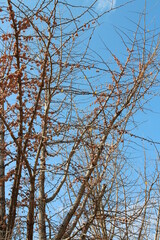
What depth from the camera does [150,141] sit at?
10.6 ft

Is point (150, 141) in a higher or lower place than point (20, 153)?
higher

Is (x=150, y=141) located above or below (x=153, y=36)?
below

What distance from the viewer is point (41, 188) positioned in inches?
148

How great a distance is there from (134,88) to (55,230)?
5.98 feet

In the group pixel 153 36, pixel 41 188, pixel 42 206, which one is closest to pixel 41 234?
pixel 42 206

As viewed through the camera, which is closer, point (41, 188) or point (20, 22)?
point (20, 22)

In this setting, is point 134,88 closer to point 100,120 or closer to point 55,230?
point 100,120

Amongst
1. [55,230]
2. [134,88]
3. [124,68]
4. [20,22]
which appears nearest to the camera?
[20,22]

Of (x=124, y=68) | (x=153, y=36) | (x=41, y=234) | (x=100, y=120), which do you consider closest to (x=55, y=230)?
(x=41, y=234)

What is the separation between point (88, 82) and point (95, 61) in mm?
420

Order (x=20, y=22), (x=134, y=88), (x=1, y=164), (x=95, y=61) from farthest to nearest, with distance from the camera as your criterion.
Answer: (x=1, y=164) < (x=134, y=88) < (x=95, y=61) < (x=20, y=22)

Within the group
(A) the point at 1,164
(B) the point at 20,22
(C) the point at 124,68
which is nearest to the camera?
(B) the point at 20,22

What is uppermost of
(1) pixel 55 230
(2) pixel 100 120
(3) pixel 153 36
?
(3) pixel 153 36

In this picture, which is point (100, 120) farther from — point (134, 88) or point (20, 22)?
point (20, 22)
